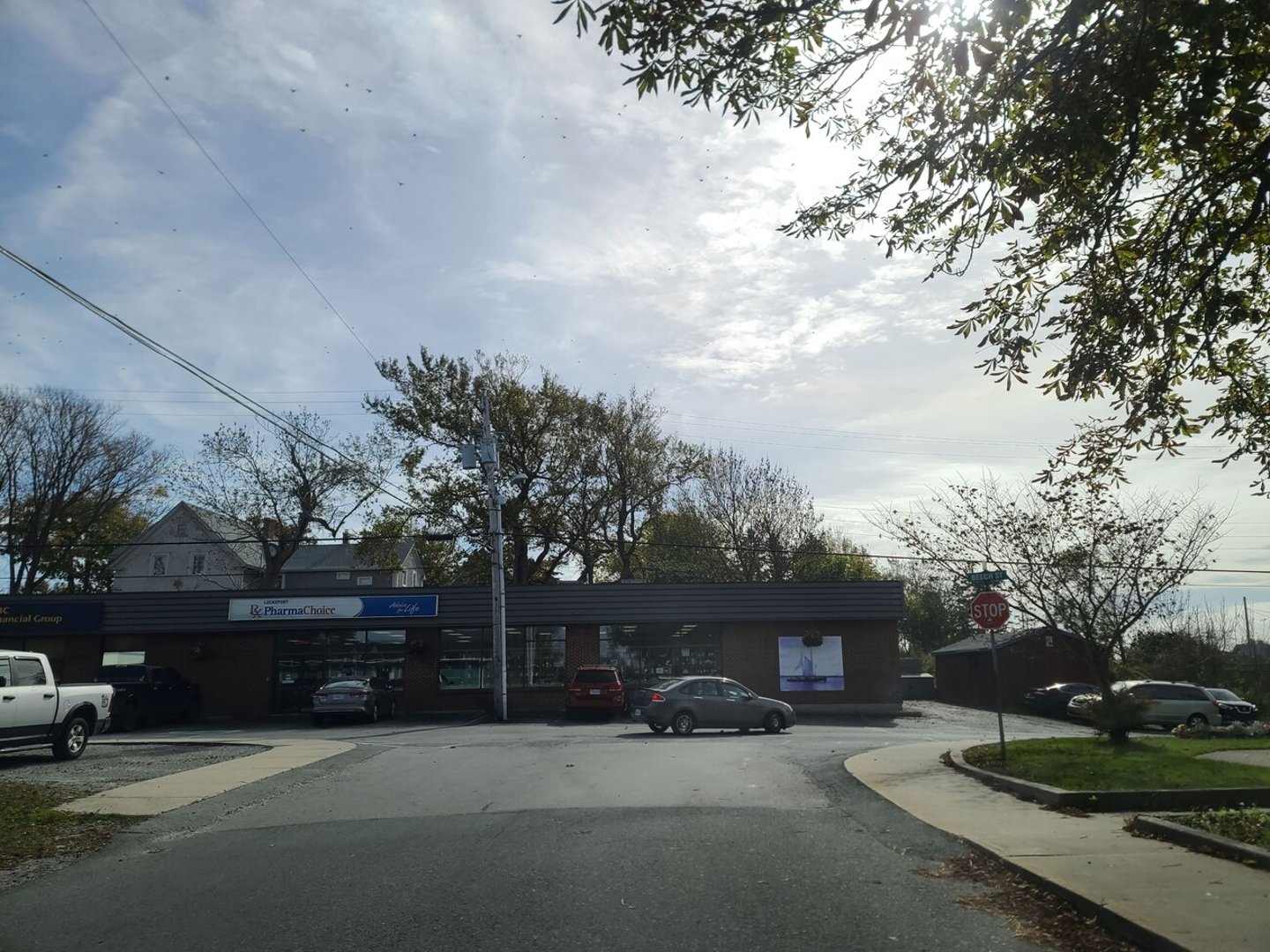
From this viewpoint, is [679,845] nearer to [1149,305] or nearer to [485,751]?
[1149,305]

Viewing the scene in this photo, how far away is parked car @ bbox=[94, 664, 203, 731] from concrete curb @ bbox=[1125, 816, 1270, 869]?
2646 centimetres

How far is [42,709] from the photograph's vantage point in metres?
16.6

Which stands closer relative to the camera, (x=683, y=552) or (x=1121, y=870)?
(x=1121, y=870)

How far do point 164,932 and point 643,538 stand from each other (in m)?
44.9

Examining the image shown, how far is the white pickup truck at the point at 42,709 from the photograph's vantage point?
16.0 m

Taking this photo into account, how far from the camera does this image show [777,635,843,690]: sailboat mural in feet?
117

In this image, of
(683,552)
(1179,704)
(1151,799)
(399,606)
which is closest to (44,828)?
(1151,799)

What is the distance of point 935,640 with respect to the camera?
7212 centimetres

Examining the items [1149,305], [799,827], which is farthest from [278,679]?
[1149,305]

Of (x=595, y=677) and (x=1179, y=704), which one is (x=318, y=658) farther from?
(x=1179, y=704)

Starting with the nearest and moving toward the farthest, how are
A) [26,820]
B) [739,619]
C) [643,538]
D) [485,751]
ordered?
[26,820]
[485,751]
[739,619]
[643,538]

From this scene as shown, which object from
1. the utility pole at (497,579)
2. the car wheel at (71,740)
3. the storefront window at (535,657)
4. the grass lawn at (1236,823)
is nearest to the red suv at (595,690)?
the utility pole at (497,579)

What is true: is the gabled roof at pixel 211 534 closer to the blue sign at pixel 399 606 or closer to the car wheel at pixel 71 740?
the blue sign at pixel 399 606

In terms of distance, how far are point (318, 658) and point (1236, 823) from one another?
1265 inches
